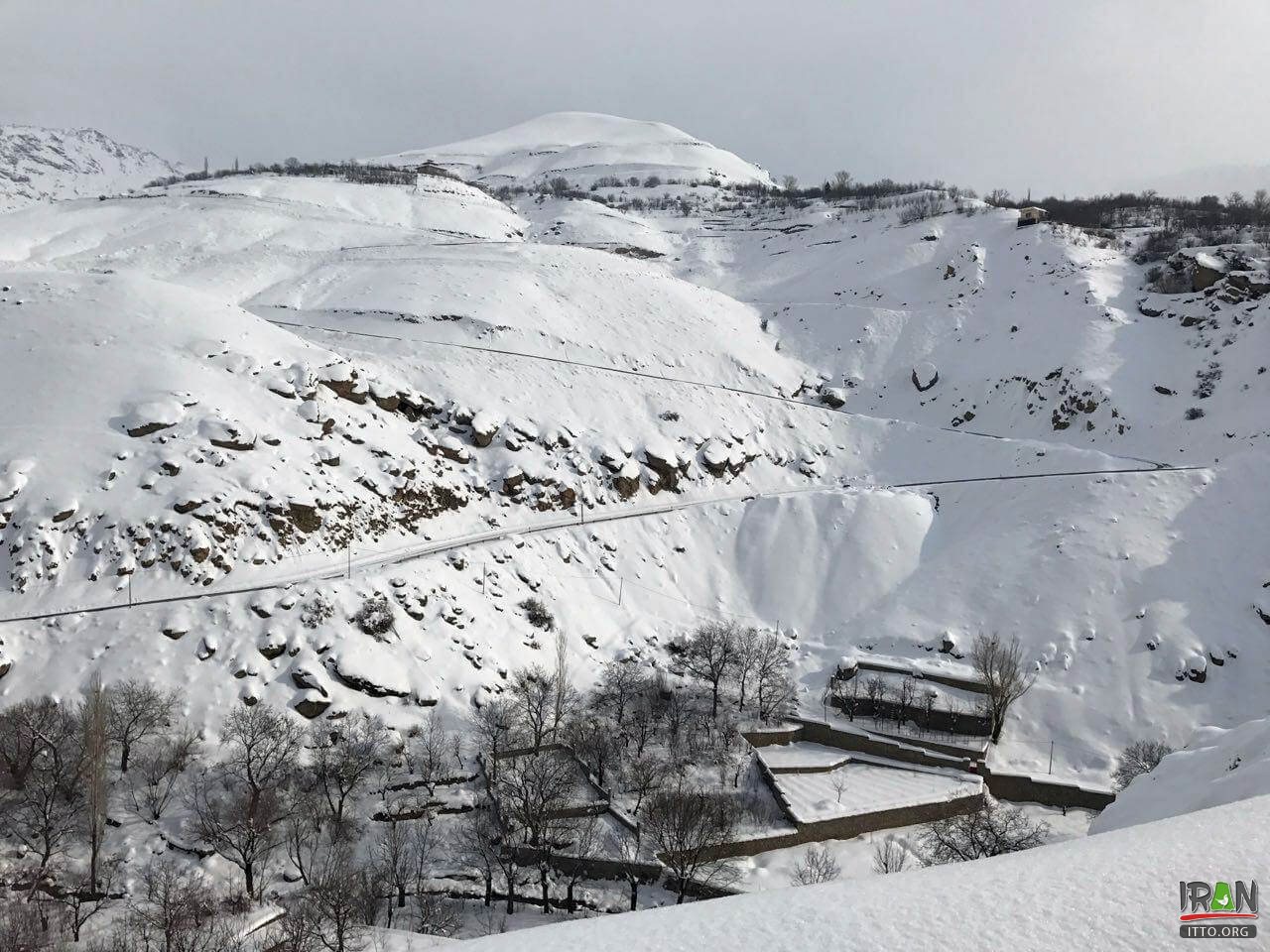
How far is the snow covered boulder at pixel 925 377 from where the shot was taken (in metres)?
65.2

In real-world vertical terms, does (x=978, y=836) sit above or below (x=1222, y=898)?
below

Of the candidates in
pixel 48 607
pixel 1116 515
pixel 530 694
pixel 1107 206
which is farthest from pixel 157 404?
pixel 1107 206

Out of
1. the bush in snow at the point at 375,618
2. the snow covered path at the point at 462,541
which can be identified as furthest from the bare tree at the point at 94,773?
the bush in snow at the point at 375,618

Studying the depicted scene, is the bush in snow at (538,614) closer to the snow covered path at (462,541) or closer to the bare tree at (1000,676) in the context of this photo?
the snow covered path at (462,541)

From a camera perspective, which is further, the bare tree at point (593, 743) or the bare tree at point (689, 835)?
the bare tree at point (593, 743)

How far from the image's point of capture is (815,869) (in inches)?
1024

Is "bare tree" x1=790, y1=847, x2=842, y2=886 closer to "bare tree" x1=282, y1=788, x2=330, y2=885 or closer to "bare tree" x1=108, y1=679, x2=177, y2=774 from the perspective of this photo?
"bare tree" x1=282, y1=788, x2=330, y2=885

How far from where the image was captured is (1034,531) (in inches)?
1754

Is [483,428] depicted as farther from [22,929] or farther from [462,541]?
[22,929]

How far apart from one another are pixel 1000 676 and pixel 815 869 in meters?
15.6

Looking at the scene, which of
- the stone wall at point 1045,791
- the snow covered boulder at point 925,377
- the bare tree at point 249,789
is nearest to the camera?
the bare tree at point 249,789

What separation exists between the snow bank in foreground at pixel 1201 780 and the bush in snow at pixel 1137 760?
1224 centimetres

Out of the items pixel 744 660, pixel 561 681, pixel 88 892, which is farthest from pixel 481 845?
pixel 744 660
